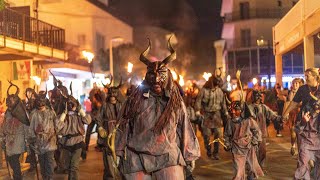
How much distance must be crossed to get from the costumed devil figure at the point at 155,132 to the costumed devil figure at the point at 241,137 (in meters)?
2.51

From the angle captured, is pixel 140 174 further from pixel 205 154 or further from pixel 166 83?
pixel 205 154

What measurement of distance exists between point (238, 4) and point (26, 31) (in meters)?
38.6

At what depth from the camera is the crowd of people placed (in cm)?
520

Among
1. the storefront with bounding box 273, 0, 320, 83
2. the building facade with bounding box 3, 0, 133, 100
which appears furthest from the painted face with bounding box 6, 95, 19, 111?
the building facade with bounding box 3, 0, 133, 100

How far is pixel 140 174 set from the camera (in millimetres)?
5238

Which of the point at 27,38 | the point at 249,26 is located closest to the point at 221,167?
the point at 27,38

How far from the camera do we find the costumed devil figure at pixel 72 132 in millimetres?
8148

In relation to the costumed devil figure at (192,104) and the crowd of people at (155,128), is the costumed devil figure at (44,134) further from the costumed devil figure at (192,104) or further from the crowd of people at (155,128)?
the costumed devil figure at (192,104)

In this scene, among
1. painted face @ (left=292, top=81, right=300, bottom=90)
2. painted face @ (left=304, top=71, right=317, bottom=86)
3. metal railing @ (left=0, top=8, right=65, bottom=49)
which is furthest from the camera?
metal railing @ (left=0, top=8, right=65, bottom=49)

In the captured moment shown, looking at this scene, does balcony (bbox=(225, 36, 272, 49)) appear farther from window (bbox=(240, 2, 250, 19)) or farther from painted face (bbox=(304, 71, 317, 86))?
painted face (bbox=(304, 71, 317, 86))

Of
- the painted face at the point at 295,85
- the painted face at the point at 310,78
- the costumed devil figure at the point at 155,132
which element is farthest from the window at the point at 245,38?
the costumed devil figure at the point at 155,132

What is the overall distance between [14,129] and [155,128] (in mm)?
4328

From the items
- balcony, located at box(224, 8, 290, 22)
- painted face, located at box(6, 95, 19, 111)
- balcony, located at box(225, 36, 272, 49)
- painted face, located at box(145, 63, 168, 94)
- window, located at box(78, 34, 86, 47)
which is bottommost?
painted face, located at box(6, 95, 19, 111)

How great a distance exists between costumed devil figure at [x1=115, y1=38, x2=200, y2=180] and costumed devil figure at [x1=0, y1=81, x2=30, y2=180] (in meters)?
3.73
